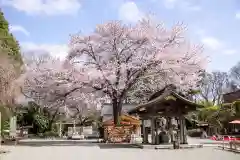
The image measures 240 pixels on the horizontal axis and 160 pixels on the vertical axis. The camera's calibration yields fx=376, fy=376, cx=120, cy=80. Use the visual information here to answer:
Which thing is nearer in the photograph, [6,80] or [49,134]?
A: [6,80]

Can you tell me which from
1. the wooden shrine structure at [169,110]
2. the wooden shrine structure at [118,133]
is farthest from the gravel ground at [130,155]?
the wooden shrine structure at [118,133]

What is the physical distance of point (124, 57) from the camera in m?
35.2

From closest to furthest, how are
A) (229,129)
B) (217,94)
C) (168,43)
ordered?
(168,43), (229,129), (217,94)

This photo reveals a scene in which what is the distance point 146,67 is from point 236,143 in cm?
1555

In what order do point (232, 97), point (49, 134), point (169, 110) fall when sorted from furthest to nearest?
point (232, 97) < point (49, 134) < point (169, 110)

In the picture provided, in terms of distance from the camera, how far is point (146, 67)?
35094 mm

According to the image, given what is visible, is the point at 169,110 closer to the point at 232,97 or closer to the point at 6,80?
the point at 6,80

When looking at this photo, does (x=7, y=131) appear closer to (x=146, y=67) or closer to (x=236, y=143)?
(x=146, y=67)

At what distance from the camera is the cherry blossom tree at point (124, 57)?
34438mm

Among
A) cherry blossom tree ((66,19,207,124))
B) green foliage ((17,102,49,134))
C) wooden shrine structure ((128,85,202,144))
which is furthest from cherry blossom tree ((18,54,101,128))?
green foliage ((17,102,49,134))

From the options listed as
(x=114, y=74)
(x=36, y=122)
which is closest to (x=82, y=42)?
(x=114, y=74)

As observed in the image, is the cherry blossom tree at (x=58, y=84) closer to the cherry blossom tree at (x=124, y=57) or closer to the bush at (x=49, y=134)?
the cherry blossom tree at (x=124, y=57)

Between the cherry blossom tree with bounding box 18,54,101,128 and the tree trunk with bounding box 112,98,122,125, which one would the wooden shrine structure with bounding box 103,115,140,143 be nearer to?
the tree trunk with bounding box 112,98,122,125

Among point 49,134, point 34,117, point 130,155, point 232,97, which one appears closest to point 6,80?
point 130,155
